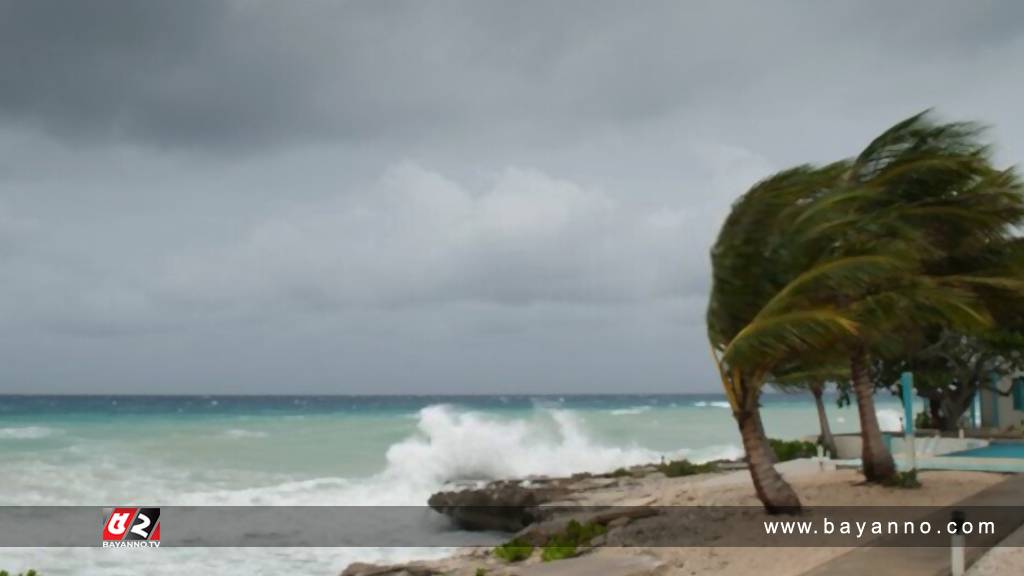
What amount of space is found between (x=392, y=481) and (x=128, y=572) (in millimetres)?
17369

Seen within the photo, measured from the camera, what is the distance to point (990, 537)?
11.1m

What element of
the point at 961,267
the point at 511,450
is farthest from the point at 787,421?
the point at 961,267

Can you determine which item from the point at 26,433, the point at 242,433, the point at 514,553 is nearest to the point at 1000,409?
the point at 514,553

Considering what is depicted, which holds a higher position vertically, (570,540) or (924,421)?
(924,421)

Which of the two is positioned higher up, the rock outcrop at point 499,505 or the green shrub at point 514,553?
the green shrub at point 514,553

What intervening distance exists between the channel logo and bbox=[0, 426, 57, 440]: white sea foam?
35642 mm

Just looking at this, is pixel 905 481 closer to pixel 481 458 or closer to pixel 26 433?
pixel 481 458

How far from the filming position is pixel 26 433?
188 feet

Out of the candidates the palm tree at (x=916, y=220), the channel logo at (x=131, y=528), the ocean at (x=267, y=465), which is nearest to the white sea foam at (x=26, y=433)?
the ocean at (x=267, y=465)

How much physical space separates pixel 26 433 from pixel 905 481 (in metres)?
57.6

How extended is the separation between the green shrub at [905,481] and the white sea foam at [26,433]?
52.7m

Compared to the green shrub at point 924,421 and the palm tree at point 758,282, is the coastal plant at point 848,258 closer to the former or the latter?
the palm tree at point 758,282

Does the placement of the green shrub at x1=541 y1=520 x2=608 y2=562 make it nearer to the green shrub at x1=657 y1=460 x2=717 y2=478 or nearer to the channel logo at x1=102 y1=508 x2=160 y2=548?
the channel logo at x1=102 y1=508 x2=160 y2=548

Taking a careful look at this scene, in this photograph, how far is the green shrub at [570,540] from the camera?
1327 cm
